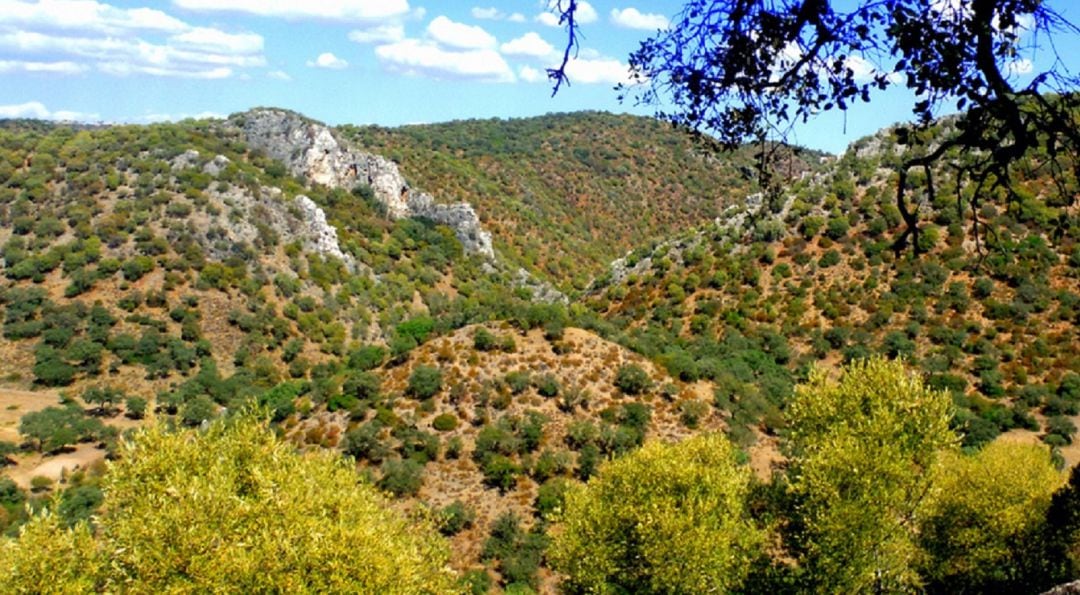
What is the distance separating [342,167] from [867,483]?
8094cm

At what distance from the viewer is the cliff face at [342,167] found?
285ft

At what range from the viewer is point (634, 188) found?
118812mm

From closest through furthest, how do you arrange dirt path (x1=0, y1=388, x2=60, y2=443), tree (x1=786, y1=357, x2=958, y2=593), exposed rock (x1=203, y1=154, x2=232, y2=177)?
1. tree (x1=786, y1=357, x2=958, y2=593)
2. dirt path (x1=0, y1=388, x2=60, y2=443)
3. exposed rock (x1=203, y1=154, x2=232, y2=177)

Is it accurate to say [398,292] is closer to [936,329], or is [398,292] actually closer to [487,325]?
[487,325]

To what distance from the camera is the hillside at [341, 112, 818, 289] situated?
3912 inches

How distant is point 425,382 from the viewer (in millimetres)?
37688

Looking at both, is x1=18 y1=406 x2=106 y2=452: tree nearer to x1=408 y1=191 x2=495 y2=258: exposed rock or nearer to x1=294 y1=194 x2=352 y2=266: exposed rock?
x1=294 y1=194 x2=352 y2=266: exposed rock

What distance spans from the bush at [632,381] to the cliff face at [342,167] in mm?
49898

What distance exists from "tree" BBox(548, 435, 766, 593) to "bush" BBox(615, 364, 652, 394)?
618 inches

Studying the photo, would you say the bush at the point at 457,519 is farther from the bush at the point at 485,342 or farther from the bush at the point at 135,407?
the bush at the point at 135,407

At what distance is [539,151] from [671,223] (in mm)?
32733

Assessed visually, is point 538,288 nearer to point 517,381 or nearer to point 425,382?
point 517,381

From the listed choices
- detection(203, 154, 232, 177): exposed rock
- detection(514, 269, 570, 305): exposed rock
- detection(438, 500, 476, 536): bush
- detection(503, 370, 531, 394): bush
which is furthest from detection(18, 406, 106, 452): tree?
detection(514, 269, 570, 305): exposed rock

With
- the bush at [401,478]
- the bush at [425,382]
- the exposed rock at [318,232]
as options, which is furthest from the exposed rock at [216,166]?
the bush at [401,478]
